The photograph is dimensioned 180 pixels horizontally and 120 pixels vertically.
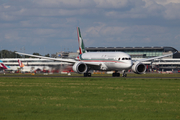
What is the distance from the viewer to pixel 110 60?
55719 mm

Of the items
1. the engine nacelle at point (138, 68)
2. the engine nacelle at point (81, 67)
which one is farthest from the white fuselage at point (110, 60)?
the engine nacelle at point (81, 67)

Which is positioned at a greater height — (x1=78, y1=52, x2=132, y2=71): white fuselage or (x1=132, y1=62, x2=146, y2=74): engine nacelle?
(x1=78, y1=52, x2=132, y2=71): white fuselage

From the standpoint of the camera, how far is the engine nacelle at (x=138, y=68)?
55750 millimetres

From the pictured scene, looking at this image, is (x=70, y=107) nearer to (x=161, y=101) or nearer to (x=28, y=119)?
(x=28, y=119)

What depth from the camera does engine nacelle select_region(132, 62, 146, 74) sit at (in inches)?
2195

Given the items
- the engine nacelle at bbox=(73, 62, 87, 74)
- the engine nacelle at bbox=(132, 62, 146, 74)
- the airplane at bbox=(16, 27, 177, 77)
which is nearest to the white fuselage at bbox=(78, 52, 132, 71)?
the airplane at bbox=(16, 27, 177, 77)

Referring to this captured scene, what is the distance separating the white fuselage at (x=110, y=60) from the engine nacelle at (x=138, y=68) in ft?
9.67

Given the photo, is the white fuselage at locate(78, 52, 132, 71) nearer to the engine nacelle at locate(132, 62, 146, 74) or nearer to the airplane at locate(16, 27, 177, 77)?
the airplane at locate(16, 27, 177, 77)

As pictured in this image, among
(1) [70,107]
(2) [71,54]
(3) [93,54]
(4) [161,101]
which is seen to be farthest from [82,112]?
(2) [71,54]

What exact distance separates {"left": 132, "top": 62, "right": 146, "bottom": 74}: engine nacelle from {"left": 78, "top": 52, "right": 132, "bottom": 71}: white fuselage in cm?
295

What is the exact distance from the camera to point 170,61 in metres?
149

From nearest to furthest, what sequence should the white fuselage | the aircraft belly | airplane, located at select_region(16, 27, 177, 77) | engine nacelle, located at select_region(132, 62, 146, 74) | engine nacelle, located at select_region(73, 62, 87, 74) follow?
the white fuselage → airplane, located at select_region(16, 27, 177, 77) → the aircraft belly → engine nacelle, located at select_region(73, 62, 87, 74) → engine nacelle, located at select_region(132, 62, 146, 74)

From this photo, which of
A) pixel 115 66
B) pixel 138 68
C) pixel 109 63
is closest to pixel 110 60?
pixel 109 63

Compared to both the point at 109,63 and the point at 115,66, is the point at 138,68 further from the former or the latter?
the point at 109,63
